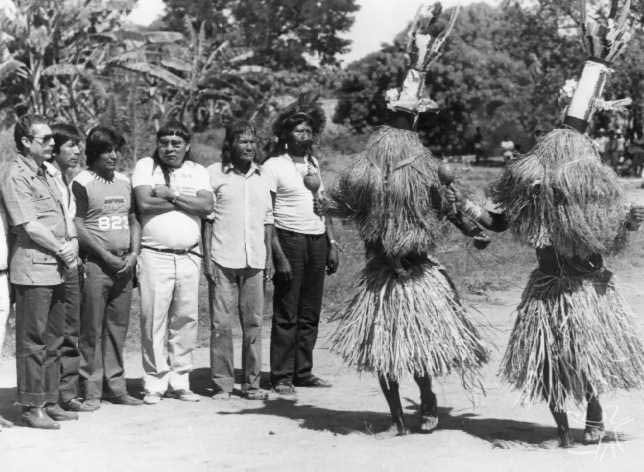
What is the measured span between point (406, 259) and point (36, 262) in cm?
213

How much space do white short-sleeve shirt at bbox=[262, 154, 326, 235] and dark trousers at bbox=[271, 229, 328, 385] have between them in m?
0.07

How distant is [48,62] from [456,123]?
26.2 metres

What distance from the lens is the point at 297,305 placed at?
6.40 meters

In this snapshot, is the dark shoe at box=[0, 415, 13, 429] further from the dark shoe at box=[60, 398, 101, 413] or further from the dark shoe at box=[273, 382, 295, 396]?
the dark shoe at box=[273, 382, 295, 396]

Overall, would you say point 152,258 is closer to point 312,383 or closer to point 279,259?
point 279,259

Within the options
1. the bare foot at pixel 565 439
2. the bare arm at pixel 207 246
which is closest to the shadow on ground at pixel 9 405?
the bare arm at pixel 207 246

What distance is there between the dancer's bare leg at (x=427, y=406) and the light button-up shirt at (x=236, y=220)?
62.8 inches

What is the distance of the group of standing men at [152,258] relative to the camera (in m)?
5.18

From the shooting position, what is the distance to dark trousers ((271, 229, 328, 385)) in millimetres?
6270

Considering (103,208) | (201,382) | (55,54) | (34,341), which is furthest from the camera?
(55,54)

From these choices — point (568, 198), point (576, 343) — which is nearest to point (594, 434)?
point (576, 343)

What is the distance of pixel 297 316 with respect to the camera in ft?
21.2

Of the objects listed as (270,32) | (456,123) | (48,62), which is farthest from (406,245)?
(456,123)

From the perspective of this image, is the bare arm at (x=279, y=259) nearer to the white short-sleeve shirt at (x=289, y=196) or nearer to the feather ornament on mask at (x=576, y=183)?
the white short-sleeve shirt at (x=289, y=196)
